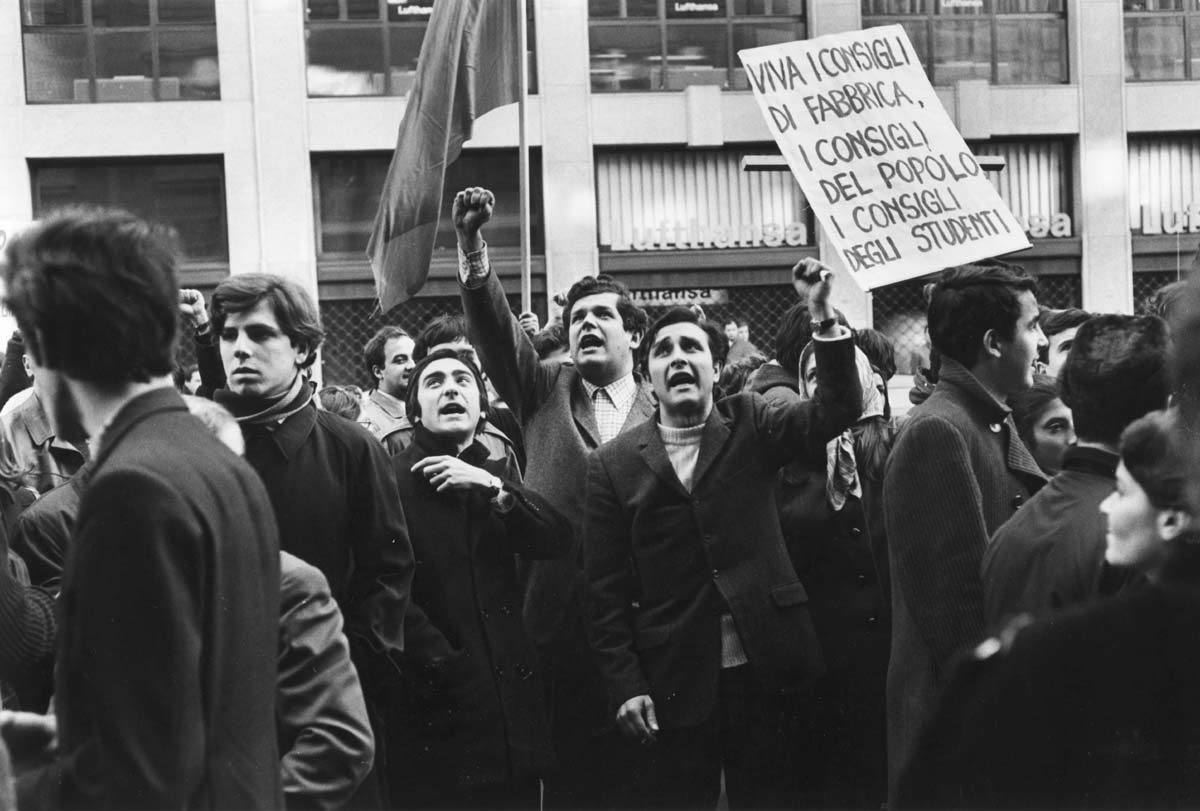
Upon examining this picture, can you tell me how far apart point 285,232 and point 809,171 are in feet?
48.4

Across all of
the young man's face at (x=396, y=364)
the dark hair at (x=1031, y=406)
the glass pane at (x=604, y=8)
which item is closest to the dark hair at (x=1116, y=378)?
the dark hair at (x=1031, y=406)

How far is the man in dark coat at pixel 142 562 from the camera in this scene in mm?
2246

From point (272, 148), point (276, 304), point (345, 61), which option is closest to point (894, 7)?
point (345, 61)

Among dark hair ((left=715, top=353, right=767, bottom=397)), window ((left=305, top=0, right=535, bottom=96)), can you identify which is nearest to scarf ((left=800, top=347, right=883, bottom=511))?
dark hair ((left=715, top=353, right=767, bottom=397))

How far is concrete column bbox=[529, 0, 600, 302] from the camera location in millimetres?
20500

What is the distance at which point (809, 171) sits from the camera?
6426 millimetres

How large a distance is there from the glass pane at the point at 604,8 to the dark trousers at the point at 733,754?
662 inches

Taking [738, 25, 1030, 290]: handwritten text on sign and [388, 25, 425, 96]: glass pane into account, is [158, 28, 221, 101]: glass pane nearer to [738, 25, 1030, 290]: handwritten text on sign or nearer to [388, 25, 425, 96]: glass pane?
[388, 25, 425, 96]: glass pane

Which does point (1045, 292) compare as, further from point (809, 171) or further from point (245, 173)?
point (809, 171)

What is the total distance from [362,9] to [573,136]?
328cm

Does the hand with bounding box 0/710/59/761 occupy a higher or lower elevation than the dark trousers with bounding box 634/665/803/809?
higher

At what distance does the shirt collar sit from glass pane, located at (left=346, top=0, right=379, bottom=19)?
51.4 ft

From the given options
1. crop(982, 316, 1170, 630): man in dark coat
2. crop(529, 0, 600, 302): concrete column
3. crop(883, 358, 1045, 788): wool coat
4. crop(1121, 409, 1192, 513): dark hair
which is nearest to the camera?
crop(1121, 409, 1192, 513): dark hair

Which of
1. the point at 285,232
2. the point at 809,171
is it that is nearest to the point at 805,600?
the point at 809,171
